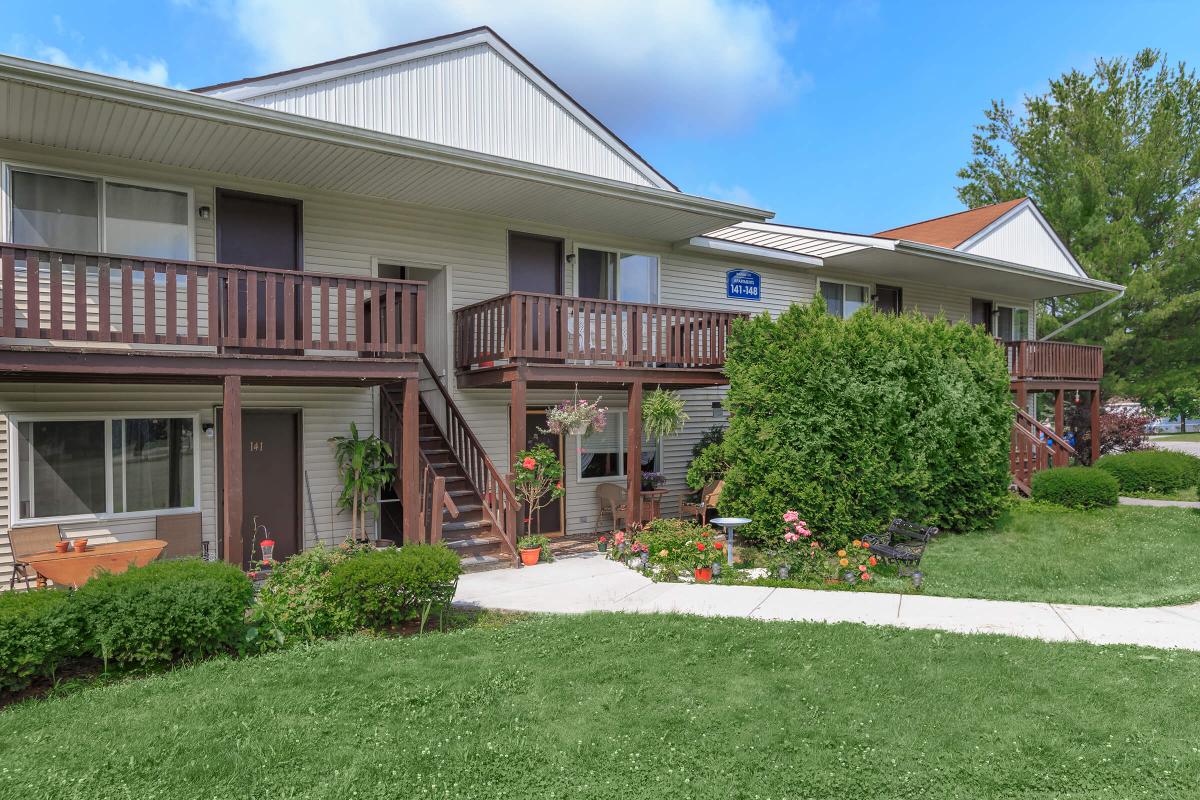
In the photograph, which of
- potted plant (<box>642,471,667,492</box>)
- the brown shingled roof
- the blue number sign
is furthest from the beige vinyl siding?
the brown shingled roof

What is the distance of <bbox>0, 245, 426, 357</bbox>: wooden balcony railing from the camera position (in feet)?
24.3

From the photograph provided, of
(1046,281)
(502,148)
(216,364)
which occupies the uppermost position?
(502,148)

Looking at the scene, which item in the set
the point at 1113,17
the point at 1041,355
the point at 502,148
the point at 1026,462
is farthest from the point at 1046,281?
the point at 502,148

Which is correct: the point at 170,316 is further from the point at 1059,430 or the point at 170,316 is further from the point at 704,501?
the point at 1059,430

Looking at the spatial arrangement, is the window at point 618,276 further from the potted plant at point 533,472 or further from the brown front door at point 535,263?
the potted plant at point 533,472

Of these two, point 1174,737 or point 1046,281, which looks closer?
point 1174,737

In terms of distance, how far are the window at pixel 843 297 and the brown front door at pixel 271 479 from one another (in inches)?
459

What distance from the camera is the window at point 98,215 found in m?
8.70

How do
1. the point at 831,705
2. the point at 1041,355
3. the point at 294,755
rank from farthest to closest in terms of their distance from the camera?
the point at 1041,355, the point at 831,705, the point at 294,755

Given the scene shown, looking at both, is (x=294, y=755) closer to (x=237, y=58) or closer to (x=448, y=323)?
(x=448, y=323)

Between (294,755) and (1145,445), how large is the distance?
28.3 m

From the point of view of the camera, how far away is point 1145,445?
2495 centimetres

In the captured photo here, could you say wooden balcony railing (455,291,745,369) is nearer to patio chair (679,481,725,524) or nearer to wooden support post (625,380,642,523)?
wooden support post (625,380,642,523)

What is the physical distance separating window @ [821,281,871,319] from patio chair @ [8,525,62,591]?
14482mm
